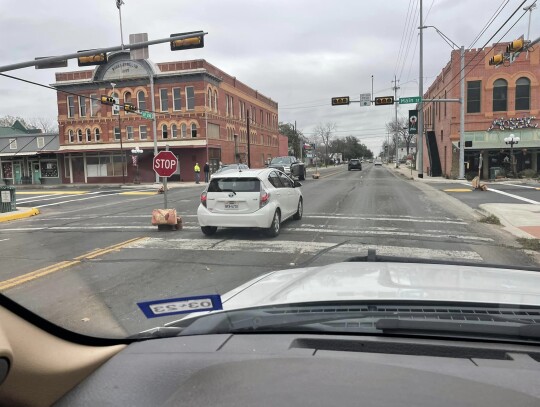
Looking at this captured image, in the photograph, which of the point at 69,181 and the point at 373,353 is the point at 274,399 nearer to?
the point at 373,353

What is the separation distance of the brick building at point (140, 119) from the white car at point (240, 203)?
102 feet

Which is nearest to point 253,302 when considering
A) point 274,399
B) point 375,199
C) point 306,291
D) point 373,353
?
point 306,291

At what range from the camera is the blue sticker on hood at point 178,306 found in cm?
234

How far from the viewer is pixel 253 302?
2771mm

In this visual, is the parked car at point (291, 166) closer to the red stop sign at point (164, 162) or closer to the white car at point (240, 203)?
the red stop sign at point (164, 162)

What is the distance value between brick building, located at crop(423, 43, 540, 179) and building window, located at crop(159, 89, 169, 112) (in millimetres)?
24885

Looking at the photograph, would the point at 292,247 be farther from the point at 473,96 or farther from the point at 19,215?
the point at 473,96

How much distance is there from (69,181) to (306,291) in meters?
48.5

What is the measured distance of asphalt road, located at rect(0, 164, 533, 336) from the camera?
5754 mm

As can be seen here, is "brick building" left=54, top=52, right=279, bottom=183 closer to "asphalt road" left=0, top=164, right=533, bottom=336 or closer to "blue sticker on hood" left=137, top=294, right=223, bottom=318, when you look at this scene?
"asphalt road" left=0, top=164, right=533, bottom=336

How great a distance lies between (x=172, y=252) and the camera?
352 inches

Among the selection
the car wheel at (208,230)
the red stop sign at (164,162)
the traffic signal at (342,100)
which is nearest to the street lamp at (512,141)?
the traffic signal at (342,100)

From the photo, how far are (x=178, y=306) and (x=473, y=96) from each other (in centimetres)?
3891

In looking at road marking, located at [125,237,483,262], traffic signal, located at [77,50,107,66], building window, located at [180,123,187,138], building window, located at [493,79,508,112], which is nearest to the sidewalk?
road marking, located at [125,237,483,262]
